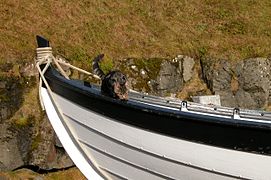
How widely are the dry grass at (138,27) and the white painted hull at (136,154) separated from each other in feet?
20.2

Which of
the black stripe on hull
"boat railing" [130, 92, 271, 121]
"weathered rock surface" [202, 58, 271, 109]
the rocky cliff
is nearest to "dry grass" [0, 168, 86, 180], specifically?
the rocky cliff

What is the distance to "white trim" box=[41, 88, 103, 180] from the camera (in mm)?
7973

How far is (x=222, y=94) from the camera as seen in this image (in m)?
14.6

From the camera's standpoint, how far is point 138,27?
1616cm

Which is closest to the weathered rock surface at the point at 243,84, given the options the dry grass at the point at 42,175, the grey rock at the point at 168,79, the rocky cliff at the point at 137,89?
the rocky cliff at the point at 137,89

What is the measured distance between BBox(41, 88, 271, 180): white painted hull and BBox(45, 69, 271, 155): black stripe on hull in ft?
0.27

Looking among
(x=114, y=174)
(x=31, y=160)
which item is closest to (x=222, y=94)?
(x=31, y=160)

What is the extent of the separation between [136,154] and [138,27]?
9.65m

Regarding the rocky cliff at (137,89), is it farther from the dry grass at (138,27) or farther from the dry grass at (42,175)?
the dry grass at (138,27)

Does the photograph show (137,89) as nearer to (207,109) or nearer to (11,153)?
(11,153)

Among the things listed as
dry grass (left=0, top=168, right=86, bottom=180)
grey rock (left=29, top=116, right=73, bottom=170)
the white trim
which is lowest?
dry grass (left=0, top=168, right=86, bottom=180)

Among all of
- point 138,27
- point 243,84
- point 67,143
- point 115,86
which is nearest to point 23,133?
point 67,143

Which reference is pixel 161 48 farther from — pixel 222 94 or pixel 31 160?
pixel 31 160

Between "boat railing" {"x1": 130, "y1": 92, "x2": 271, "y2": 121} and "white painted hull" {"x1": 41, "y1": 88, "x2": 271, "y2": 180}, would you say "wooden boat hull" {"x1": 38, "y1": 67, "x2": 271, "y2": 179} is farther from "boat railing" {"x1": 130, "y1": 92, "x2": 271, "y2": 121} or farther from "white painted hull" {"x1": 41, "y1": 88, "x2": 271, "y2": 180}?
"boat railing" {"x1": 130, "y1": 92, "x2": 271, "y2": 121}
